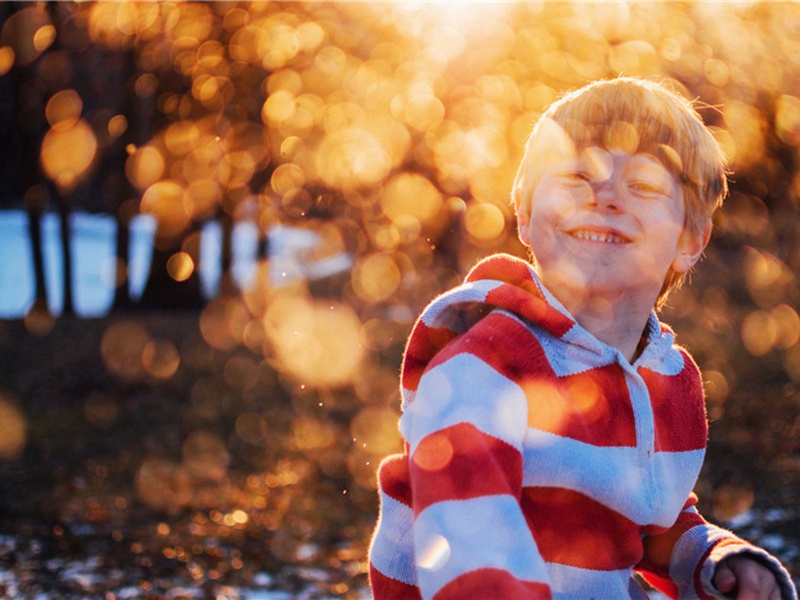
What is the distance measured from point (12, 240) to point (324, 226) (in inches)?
279

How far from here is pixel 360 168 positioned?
13719 mm

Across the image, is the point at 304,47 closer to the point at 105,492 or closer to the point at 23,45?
the point at 23,45

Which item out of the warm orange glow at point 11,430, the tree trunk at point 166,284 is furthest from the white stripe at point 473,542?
the tree trunk at point 166,284

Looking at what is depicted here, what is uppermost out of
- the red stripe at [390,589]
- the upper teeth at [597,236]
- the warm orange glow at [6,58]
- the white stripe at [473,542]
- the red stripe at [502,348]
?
the warm orange glow at [6,58]

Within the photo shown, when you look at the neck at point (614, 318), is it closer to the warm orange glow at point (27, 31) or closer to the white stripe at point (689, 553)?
the white stripe at point (689, 553)

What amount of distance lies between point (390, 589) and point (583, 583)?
1.16 ft

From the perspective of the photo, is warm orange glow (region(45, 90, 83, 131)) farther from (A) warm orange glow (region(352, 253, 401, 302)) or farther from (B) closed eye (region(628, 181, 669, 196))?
(B) closed eye (region(628, 181, 669, 196))

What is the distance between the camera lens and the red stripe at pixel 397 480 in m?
1.68

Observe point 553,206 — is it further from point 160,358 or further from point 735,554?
point 160,358

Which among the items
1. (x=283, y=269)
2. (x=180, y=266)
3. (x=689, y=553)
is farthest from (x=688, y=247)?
(x=283, y=269)

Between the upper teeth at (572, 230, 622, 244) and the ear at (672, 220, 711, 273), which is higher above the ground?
the upper teeth at (572, 230, 622, 244)

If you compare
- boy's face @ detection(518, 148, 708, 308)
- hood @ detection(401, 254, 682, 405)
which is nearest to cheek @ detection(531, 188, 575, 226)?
boy's face @ detection(518, 148, 708, 308)

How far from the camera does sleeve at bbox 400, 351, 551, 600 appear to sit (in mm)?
1308

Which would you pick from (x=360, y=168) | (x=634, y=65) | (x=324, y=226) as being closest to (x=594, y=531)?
(x=634, y=65)
